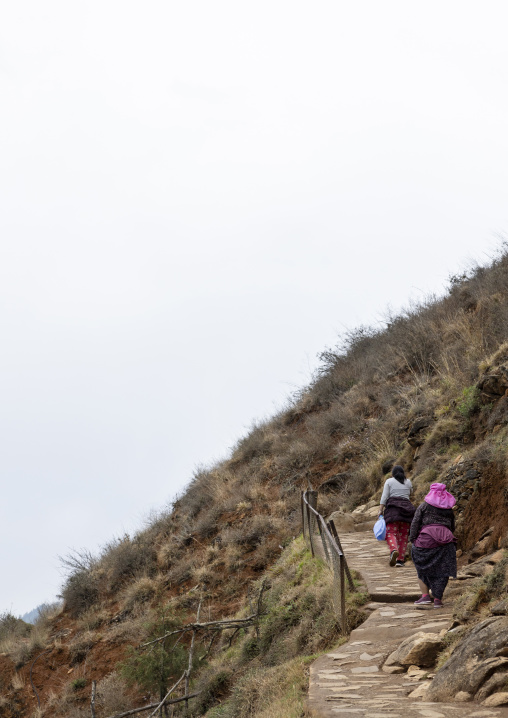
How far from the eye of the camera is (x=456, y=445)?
10875 mm

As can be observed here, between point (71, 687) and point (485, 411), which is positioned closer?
point (485, 411)

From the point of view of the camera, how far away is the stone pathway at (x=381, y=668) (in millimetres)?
3850

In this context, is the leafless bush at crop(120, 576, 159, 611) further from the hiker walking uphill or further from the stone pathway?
the hiker walking uphill

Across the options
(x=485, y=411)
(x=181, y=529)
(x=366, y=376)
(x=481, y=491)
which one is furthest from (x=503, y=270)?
(x=181, y=529)

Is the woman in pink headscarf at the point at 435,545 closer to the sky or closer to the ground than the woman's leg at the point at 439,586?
closer to the sky

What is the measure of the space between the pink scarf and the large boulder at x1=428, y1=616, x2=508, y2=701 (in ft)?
8.28

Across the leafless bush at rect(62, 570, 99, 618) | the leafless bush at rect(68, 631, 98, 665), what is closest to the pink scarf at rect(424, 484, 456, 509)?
the leafless bush at rect(68, 631, 98, 665)

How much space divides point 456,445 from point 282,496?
8.11 meters

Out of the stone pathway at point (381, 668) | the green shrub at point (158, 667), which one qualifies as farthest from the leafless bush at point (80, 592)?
the stone pathway at point (381, 668)

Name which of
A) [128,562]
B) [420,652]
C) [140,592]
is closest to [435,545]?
[420,652]

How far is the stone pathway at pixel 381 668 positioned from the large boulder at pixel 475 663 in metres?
0.16

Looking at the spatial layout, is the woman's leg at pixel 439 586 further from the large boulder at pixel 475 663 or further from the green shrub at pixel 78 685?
the green shrub at pixel 78 685

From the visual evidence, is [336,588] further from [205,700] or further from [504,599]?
[205,700]

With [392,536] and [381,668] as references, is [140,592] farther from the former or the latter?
[381,668]
